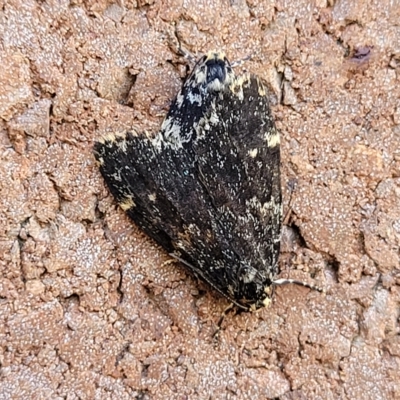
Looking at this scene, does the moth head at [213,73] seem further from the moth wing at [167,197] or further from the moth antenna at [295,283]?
the moth antenna at [295,283]

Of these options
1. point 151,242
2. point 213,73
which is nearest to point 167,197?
point 151,242

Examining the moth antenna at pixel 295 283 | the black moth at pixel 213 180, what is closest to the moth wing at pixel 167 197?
the black moth at pixel 213 180

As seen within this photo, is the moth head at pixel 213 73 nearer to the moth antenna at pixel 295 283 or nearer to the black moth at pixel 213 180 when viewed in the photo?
the black moth at pixel 213 180

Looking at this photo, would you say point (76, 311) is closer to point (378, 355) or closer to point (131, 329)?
point (131, 329)

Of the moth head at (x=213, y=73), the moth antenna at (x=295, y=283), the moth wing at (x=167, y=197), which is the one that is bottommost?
the moth antenna at (x=295, y=283)

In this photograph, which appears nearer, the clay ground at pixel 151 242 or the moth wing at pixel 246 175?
the clay ground at pixel 151 242

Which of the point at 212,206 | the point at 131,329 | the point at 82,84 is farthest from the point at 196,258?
the point at 82,84

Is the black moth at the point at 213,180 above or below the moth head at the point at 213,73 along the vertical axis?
below
